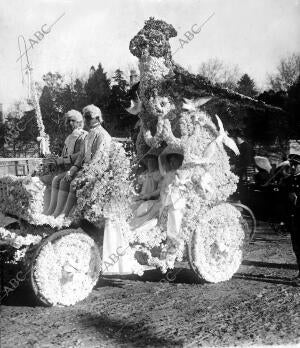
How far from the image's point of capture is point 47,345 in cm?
380

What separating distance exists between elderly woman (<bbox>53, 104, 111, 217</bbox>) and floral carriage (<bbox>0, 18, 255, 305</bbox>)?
5.9 inches

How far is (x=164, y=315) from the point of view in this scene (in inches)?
181

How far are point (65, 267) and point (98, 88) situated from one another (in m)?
21.6

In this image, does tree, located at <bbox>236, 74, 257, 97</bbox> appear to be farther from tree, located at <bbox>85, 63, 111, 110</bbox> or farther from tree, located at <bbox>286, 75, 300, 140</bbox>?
tree, located at <bbox>286, 75, 300, 140</bbox>

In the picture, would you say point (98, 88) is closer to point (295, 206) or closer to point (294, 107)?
point (294, 107)

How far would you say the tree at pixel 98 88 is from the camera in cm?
2387

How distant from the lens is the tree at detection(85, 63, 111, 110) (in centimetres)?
2387

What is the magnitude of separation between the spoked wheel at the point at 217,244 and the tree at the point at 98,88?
1793cm

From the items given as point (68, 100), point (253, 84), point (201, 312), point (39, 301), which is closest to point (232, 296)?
point (201, 312)

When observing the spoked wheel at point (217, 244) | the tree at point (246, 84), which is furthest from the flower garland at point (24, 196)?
the tree at point (246, 84)

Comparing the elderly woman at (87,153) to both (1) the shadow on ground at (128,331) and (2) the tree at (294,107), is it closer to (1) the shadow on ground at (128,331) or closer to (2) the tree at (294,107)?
(1) the shadow on ground at (128,331)

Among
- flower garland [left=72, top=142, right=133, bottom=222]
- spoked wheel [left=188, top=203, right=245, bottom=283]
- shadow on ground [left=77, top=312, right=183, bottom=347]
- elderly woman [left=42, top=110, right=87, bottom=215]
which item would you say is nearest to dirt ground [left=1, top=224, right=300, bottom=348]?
shadow on ground [left=77, top=312, right=183, bottom=347]

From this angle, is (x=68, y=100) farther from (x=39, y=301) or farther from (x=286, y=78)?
(x=39, y=301)

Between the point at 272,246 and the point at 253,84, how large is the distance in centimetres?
2018
